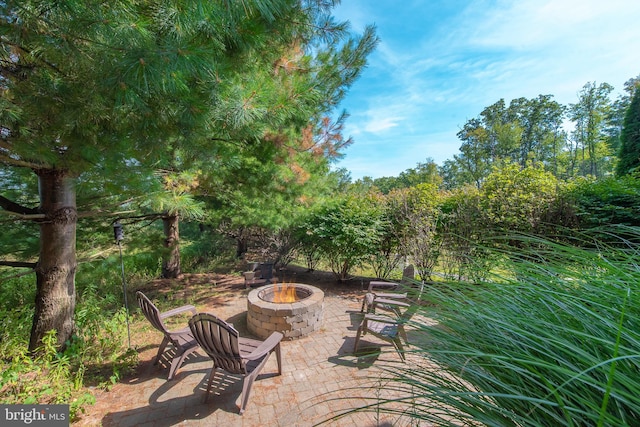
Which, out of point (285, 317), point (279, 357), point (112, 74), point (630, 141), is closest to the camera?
point (112, 74)

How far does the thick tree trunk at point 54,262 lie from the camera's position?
3143 millimetres

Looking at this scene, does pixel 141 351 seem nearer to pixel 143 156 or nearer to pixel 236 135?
pixel 143 156

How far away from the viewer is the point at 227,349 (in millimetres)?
2387

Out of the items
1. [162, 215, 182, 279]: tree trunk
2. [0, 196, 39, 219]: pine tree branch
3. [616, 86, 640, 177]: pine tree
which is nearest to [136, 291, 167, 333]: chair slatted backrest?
[0, 196, 39, 219]: pine tree branch

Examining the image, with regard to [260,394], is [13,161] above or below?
above

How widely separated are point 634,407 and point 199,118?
2.83 meters

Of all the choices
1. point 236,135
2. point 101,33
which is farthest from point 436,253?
point 101,33

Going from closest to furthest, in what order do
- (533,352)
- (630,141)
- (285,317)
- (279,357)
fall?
(533,352), (279,357), (285,317), (630,141)

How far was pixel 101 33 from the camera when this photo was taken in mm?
1535

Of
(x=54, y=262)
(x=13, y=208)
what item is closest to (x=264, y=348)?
(x=54, y=262)

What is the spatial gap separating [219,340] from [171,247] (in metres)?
5.21

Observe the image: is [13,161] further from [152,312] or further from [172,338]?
[172,338]

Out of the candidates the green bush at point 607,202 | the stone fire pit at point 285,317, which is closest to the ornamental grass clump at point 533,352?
the stone fire pit at point 285,317

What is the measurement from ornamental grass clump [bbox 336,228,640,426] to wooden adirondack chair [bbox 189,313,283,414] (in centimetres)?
188
